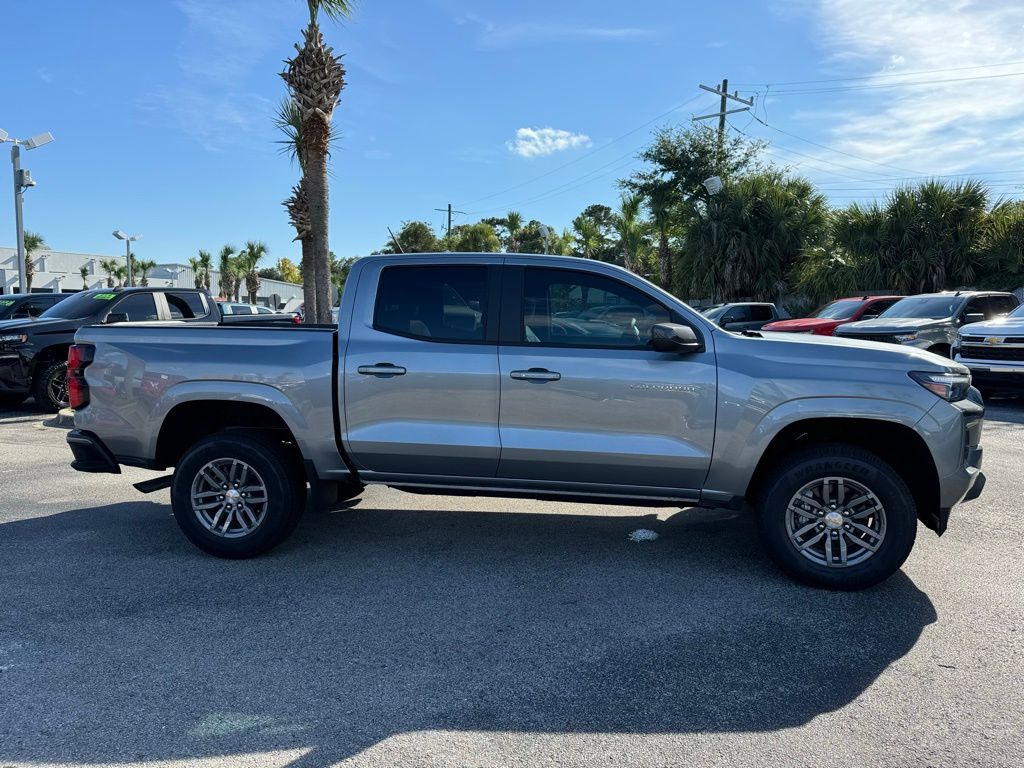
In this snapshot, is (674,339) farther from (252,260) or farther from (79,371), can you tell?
(252,260)

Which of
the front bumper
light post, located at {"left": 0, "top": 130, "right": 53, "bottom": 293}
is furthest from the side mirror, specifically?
light post, located at {"left": 0, "top": 130, "right": 53, "bottom": 293}

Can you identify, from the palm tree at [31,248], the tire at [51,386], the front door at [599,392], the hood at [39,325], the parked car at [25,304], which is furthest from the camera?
the palm tree at [31,248]

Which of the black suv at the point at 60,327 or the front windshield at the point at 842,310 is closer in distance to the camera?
the black suv at the point at 60,327

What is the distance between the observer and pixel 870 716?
3.09m

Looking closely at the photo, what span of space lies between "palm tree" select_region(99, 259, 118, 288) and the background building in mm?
534

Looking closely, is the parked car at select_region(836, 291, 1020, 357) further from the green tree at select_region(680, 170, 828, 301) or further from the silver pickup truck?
the green tree at select_region(680, 170, 828, 301)

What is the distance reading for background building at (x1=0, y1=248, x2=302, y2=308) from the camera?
5431 centimetres

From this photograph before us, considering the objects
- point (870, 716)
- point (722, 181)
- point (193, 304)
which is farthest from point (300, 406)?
point (722, 181)

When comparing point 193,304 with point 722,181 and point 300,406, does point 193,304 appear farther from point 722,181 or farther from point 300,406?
point 722,181

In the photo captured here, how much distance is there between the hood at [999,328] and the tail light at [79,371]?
40.2 ft

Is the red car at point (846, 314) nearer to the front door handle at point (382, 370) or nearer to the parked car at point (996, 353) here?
the parked car at point (996, 353)

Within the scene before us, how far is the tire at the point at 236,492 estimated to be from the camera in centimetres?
484

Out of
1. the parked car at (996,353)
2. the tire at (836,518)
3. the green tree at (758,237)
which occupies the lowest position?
the tire at (836,518)

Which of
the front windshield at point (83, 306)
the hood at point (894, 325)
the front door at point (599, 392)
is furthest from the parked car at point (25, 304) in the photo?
the hood at point (894, 325)
